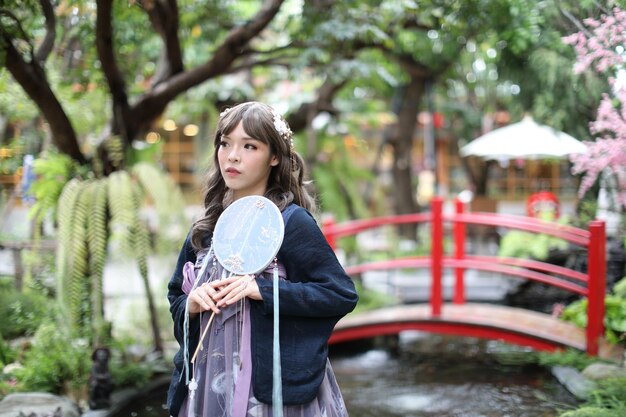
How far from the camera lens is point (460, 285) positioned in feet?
22.3

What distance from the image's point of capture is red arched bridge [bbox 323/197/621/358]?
5.20 meters

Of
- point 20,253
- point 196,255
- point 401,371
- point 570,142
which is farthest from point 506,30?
point 20,253

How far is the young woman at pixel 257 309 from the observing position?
2.19m

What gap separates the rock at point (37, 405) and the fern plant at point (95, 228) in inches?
20.6

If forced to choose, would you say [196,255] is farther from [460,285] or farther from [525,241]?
[525,241]

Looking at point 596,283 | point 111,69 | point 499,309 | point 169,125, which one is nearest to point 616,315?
point 596,283

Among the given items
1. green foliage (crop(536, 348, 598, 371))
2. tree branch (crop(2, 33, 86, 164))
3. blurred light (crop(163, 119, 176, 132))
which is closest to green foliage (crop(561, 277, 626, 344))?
green foliage (crop(536, 348, 598, 371))

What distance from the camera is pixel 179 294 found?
2443 mm

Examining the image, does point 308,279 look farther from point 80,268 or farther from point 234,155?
point 80,268

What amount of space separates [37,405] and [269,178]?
2.55 metres

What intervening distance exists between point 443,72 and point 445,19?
5.49m

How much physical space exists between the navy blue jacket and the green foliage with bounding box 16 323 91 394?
2610mm

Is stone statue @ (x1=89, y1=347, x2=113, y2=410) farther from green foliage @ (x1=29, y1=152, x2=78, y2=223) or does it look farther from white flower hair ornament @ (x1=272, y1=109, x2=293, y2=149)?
white flower hair ornament @ (x1=272, y1=109, x2=293, y2=149)

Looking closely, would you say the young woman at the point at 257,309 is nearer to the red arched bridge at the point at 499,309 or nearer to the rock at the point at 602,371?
the rock at the point at 602,371
